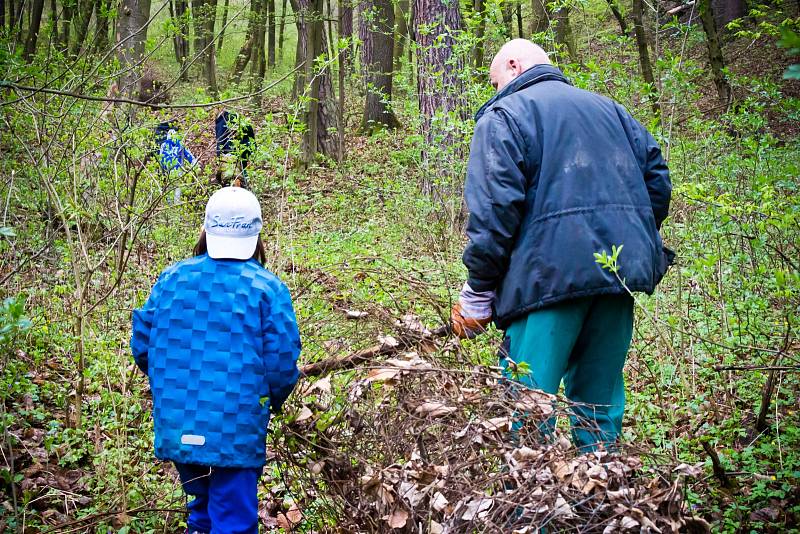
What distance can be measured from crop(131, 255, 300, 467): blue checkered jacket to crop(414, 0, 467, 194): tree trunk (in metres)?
4.69

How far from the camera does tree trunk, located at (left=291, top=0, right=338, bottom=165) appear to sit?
11594 millimetres

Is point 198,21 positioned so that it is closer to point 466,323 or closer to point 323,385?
point 466,323

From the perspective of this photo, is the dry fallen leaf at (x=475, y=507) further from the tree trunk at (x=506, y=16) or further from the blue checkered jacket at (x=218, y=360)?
the tree trunk at (x=506, y=16)

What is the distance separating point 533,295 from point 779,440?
170cm

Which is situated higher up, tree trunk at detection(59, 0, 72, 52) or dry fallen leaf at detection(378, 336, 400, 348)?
tree trunk at detection(59, 0, 72, 52)

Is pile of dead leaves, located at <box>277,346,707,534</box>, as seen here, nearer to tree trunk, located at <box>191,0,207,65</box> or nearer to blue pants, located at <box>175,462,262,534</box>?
blue pants, located at <box>175,462,262,534</box>

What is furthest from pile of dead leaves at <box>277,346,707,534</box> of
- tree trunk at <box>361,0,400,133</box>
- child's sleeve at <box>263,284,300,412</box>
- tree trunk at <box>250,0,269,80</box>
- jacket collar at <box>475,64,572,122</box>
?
tree trunk at <box>250,0,269,80</box>

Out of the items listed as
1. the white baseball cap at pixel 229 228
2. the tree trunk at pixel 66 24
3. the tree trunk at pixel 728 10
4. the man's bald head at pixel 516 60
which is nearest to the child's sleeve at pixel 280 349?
the white baseball cap at pixel 229 228

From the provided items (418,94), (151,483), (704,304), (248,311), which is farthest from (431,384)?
(418,94)

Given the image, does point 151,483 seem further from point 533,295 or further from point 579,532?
point 579,532

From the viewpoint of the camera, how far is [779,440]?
3.66 m

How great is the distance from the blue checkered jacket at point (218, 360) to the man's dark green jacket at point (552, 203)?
0.91 meters

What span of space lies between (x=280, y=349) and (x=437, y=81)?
5.48 m

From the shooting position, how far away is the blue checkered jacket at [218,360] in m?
2.88
